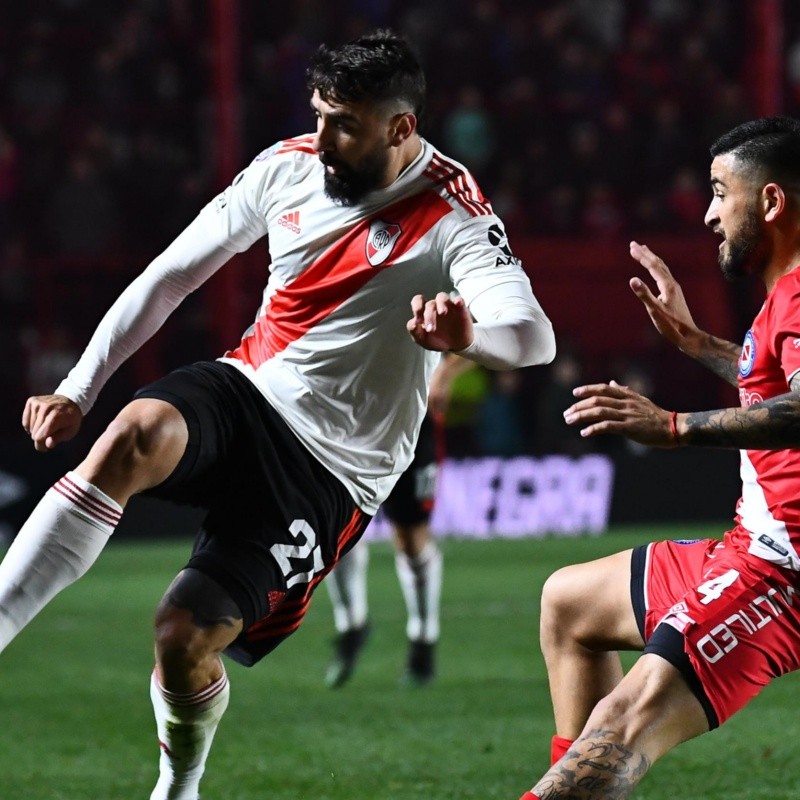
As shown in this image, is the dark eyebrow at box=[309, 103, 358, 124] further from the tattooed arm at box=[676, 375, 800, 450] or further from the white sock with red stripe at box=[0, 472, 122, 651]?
the tattooed arm at box=[676, 375, 800, 450]

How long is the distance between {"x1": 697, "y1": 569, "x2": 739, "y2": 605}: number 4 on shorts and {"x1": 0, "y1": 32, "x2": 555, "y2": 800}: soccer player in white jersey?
2.31 ft

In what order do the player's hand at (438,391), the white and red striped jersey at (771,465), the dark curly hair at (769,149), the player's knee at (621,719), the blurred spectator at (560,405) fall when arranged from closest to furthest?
the player's knee at (621,719) → the white and red striped jersey at (771,465) → the dark curly hair at (769,149) → the player's hand at (438,391) → the blurred spectator at (560,405)

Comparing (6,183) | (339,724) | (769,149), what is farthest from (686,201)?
(769,149)

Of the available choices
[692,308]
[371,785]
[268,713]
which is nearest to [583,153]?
[692,308]

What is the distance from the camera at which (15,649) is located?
8391mm

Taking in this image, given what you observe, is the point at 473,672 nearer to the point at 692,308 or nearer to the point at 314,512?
the point at 314,512

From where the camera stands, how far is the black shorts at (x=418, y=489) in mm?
7289

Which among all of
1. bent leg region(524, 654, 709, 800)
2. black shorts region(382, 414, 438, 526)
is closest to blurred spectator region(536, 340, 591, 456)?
black shorts region(382, 414, 438, 526)

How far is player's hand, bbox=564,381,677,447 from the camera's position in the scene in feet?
10.3

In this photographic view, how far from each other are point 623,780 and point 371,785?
1.89m

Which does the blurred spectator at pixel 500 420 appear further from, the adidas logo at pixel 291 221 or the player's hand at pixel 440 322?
the player's hand at pixel 440 322

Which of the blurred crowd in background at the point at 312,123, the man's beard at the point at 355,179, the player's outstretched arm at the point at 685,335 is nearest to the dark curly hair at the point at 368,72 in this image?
the man's beard at the point at 355,179

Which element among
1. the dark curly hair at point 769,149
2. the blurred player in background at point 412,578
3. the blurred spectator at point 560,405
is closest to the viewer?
the dark curly hair at point 769,149

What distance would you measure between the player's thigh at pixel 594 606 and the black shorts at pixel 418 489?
3.38 metres
